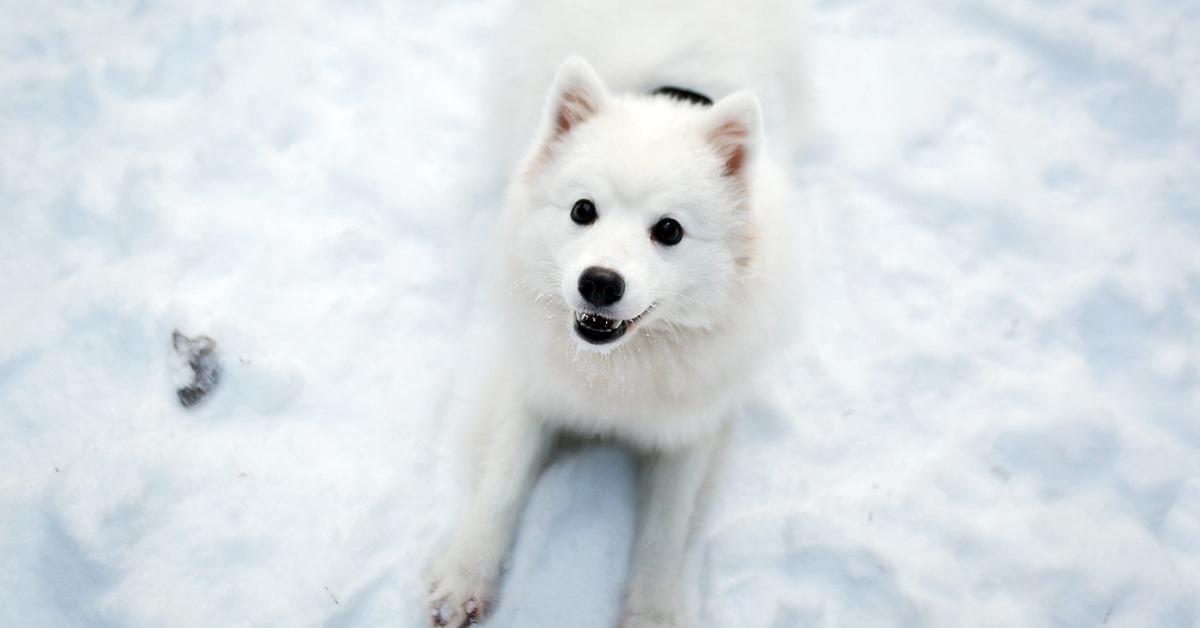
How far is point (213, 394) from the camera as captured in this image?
2.99m

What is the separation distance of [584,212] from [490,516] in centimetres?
116

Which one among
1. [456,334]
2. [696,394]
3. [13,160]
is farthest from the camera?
[13,160]

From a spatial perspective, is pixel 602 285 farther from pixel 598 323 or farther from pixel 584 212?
pixel 584 212

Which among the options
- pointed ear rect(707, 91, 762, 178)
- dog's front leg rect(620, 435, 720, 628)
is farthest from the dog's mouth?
dog's front leg rect(620, 435, 720, 628)

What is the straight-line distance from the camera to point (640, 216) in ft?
7.61

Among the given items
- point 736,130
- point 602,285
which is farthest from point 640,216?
point 736,130

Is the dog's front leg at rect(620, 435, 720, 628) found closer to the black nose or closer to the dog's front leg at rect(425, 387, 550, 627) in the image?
the dog's front leg at rect(425, 387, 550, 627)

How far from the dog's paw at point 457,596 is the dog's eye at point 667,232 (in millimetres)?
1338

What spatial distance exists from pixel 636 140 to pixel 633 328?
24.1 inches

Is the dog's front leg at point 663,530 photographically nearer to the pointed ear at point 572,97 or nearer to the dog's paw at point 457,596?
the dog's paw at point 457,596

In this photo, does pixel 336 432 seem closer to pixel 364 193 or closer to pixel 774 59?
pixel 364 193

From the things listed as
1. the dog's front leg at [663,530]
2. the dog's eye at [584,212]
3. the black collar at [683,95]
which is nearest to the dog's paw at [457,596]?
the dog's front leg at [663,530]

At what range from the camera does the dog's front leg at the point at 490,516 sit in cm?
254

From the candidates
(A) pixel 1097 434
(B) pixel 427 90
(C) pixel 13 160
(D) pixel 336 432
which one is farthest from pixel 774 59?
(C) pixel 13 160
